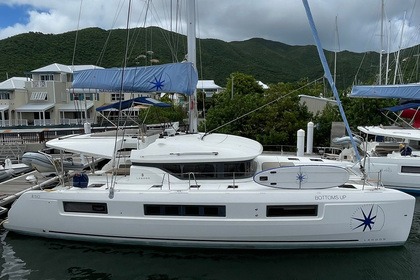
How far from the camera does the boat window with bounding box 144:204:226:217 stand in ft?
25.8

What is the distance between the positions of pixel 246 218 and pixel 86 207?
3933 millimetres

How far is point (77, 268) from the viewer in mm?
7660

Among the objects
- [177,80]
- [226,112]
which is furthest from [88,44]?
[177,80]

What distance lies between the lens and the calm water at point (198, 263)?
23.9ft

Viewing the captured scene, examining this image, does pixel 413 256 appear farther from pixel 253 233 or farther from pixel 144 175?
pixel 144 175

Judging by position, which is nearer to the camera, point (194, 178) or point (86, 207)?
point (86, 207)

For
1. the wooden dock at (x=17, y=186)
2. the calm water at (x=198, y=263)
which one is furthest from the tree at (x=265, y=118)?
the wooden dock at (x=17, y=186)

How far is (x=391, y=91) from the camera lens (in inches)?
579

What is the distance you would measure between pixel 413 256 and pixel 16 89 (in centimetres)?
3825

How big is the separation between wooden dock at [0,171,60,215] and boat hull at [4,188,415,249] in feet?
4.23

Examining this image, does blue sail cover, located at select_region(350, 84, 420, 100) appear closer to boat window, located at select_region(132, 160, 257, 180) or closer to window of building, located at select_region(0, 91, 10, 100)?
boat window, located at select_region(132, 160, 257, 180)

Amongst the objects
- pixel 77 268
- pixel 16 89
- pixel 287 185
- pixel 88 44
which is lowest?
pixel 77 268

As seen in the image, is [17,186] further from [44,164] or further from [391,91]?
[391,91]

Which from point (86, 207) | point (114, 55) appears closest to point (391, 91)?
point (86, 207)
